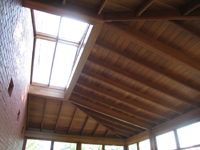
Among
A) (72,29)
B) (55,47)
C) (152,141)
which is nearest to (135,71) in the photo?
(72,29)

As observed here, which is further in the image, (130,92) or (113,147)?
(113,147)

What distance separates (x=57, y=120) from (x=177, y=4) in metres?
7.39

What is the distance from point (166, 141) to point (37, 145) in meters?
6.07

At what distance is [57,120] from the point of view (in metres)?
8.48

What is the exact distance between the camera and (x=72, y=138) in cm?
912

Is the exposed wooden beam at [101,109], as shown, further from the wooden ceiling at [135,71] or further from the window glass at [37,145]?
the window glass at [37,145]

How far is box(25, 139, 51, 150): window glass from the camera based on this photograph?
26.6 ft

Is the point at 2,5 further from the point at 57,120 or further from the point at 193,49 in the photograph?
the point at 57,120

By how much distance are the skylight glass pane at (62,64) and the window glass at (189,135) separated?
4865 mm

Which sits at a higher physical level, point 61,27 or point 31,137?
point 61,27

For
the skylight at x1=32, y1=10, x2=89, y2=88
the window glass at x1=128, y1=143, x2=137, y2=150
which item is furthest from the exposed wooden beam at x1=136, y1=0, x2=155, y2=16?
the window glass at x1=128, y1=143, x2=137, y2=150

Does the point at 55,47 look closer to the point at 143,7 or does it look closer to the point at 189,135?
the point at 143,7

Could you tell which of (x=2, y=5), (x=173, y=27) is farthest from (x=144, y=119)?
(x=2, y=5)

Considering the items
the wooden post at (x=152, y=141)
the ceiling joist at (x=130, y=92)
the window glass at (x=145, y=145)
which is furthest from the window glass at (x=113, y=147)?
the ceiling joist at (x=130, y=92)
